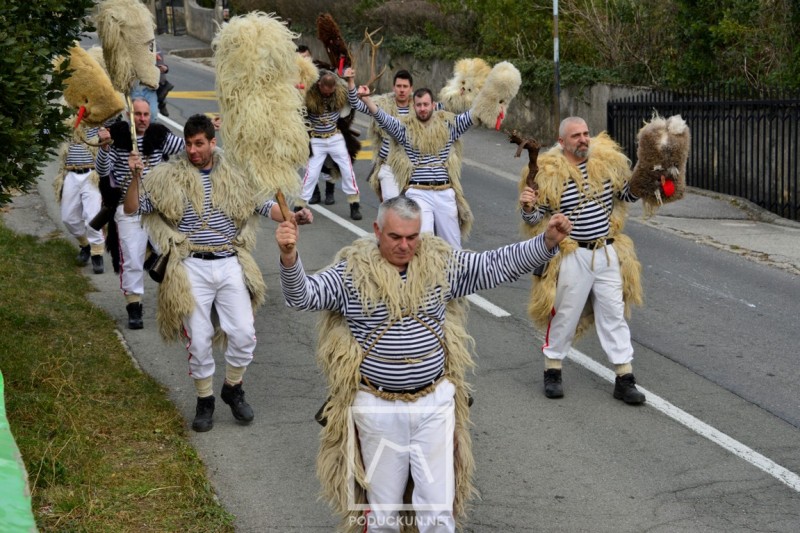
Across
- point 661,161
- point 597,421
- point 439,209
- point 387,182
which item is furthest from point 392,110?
point 597,421

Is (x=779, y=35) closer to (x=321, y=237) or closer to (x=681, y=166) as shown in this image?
(x=321, y=237)

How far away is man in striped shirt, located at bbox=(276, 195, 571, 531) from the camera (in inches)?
225

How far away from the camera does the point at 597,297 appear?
345 inches

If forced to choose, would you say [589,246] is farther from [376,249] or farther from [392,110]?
[392,110]

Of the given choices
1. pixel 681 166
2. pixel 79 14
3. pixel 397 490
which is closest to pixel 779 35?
pixel 681 166

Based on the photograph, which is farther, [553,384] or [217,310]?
[553,384]

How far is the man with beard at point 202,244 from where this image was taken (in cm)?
A: 809

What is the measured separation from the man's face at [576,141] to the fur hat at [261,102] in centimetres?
235

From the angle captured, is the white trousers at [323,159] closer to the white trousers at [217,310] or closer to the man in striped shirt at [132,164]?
the man in striped shirt at [132,164]

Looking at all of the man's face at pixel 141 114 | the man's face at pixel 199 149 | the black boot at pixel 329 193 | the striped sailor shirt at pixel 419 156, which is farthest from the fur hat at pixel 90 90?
the black boot at pixel 329 193

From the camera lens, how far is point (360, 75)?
3150 centimetres

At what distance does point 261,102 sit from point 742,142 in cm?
1120

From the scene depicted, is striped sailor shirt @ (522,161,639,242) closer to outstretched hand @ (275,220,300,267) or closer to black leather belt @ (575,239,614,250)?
black leather belt @ (575,239,614,250)

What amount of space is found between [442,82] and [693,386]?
18.3 m
